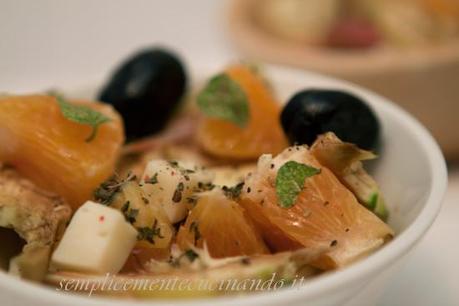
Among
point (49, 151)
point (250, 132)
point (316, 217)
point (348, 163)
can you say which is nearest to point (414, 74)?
point (250, 132)

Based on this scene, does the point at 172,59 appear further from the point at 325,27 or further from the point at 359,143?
the point at 325,27

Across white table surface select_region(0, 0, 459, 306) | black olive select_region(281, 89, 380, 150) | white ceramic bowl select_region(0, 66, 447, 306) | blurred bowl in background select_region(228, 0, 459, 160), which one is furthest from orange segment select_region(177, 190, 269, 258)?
white table surface select_region(0, 0, 459, 306)

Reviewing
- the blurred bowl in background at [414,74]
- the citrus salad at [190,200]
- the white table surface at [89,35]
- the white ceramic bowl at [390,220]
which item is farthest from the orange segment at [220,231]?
the white table surface at [89,35]

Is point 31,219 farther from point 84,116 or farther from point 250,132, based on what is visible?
point 250,132

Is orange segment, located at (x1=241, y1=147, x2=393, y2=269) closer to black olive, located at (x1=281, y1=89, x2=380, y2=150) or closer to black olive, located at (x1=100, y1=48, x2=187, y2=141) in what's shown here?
black olive, located at (x1=281, y1=89, x2=380, y2=150)

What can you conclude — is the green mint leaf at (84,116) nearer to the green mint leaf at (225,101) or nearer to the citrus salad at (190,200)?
the citrus salad at (190,200)

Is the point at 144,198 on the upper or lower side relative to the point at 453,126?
lower

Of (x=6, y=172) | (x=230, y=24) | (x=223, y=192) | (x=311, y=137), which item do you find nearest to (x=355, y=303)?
(x=223, y=192)
